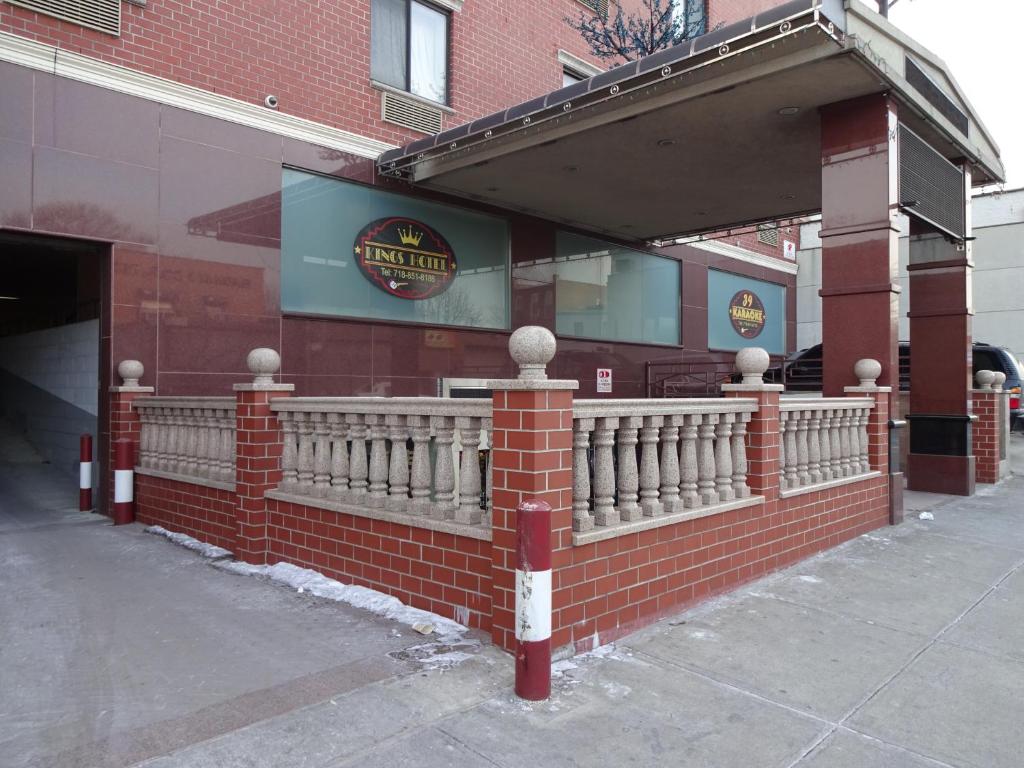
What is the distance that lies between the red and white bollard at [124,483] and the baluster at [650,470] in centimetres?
569

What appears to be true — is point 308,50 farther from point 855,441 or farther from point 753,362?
point 855,441

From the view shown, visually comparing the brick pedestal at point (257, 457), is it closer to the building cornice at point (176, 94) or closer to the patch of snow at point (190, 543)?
the patch of snow at point (190, 543)

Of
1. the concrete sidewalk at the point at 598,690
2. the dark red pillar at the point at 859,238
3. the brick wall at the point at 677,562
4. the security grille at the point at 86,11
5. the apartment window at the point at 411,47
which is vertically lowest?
the concrete sidewalk at the point at 598,690

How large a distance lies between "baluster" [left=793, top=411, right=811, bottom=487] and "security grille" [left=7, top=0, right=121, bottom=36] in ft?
27.1

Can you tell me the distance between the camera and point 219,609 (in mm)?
4594

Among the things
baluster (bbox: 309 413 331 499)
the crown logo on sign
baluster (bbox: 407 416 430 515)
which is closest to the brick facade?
the crown logo on sign

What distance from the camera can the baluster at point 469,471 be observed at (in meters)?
4.16

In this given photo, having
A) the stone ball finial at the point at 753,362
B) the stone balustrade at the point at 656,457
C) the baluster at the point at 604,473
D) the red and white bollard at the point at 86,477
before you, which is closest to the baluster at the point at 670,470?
the stone balustrade at the point at 656,457

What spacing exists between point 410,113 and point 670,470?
26.5ft

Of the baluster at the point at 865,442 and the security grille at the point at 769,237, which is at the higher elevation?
the security grille at the point at 769,237

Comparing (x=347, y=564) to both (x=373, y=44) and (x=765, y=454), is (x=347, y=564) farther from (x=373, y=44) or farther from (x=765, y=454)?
(x=373, y=44)

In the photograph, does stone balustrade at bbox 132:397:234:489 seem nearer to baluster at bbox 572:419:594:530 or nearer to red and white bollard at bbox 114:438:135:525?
red and white bollard at bbox 114:438:135:525

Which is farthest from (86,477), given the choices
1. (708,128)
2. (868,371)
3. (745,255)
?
(745,255)

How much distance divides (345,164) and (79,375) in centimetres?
435
